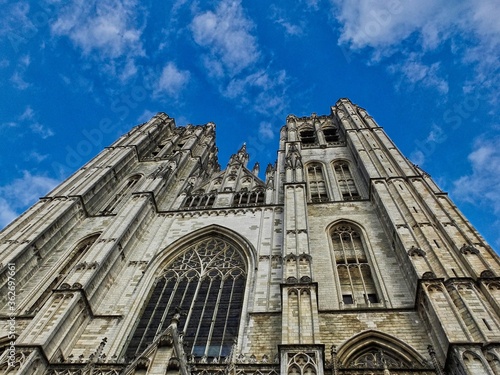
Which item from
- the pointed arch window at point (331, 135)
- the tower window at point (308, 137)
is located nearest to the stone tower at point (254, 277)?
the pointed arch window at point (331, 135)

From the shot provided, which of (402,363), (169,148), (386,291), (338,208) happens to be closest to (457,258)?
(386,291)

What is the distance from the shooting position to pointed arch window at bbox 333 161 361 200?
71.5ft

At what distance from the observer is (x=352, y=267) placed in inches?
634

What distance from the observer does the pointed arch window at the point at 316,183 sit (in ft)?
73.2

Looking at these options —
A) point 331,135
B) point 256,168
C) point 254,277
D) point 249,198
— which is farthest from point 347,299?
point 331,135

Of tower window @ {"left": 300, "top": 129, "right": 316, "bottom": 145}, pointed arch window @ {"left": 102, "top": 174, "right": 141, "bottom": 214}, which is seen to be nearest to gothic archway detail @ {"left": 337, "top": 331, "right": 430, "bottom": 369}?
pointed arch window @ {"left": 102, "top": 174, "right": 141, "bottom": 214}

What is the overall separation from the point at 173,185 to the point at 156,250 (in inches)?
305

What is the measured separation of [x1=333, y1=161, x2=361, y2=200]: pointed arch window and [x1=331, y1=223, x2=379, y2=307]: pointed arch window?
2959 millimetres

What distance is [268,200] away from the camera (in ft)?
68.9

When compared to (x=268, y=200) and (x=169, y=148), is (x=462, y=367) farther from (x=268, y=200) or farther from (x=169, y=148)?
(x=169, y=148)

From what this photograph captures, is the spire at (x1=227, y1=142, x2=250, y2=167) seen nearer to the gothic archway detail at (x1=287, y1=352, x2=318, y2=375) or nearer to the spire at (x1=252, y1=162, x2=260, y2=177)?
the spire at (x1=252, y1=162, x2=260, y2=177)

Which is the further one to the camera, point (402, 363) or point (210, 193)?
point (210, 193)

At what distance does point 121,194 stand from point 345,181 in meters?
12.4

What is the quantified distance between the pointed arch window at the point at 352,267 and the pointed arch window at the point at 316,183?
3.17 meters
